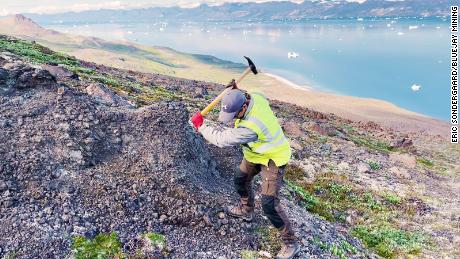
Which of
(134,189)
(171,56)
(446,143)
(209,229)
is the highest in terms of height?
(134,189)

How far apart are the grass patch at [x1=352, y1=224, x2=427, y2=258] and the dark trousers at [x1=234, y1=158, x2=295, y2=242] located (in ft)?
17.3

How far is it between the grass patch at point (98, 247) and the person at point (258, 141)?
116 inches

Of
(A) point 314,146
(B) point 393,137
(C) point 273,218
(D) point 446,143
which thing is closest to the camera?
(C) point 273,218

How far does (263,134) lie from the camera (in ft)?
30.4

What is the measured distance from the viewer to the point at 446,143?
1978 inches

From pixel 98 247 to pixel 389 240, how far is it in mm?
9805

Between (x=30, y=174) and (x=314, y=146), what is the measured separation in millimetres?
19733

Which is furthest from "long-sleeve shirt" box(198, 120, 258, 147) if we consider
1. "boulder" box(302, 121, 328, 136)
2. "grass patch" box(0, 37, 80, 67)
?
"boulder" box(302, 121, 328, 136)

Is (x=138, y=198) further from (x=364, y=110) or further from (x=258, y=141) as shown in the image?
(x=364, y=110)

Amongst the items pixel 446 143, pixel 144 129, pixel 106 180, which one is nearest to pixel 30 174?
pixel 106 180

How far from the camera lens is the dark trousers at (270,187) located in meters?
9.74

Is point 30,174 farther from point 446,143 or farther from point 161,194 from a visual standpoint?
point 446,143

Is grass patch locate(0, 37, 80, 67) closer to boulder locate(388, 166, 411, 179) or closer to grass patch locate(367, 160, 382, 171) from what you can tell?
grass patch locate(367, 160, 382, 171)

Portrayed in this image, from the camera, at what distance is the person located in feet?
29.6
